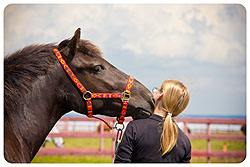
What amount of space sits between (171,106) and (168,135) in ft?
0.81

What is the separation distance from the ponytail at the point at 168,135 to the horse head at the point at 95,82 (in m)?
0.55

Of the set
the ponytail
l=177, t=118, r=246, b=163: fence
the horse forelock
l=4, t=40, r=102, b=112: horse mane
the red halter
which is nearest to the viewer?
the ponytail

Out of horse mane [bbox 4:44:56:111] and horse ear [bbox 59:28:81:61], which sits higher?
horse ear [bbox 59:28:81:61]

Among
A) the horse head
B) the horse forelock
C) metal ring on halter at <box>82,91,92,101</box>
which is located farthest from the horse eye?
metal ring on halter at <box>82,91,92,101</box>

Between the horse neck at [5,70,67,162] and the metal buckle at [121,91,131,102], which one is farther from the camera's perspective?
the metal buckle at [121,91,131,102]

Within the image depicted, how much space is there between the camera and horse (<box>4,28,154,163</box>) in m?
2.30

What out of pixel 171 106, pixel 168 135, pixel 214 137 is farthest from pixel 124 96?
pixel 214 137

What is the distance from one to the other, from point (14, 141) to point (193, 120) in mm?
7171

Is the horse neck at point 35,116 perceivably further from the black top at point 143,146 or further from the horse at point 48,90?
the black top at point 143,146

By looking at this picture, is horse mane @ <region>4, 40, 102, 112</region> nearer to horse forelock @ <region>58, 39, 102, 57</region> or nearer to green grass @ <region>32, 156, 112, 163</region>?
horse forelock @ <region>58, 39, 102, 57</region>

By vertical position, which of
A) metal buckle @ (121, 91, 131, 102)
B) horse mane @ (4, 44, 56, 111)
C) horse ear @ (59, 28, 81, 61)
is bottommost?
metal buckle @ (121, 91, 131, 102)

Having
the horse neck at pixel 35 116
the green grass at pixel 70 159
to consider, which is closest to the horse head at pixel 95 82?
the horse neck at pixel 35 116

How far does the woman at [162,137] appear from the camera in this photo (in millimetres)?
2080

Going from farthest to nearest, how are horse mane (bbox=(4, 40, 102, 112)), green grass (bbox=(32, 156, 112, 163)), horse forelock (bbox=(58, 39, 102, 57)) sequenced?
green grass (bbox=(32, 156, 112, 163)), horse forelock (bbox=(58, 39, 102, 57)), horse mane (bbox=(4, 40, 102, 112))
